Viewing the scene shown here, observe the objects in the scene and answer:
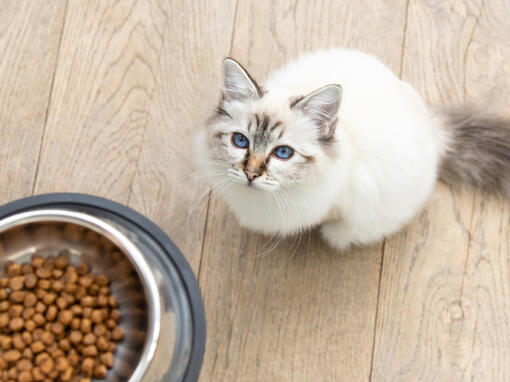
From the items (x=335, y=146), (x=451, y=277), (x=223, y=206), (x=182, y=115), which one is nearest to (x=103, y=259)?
(x=223, y=206)

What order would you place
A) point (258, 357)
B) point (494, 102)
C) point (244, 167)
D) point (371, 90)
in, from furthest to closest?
point (494, 102) < point (258, 357) < point (371, 90) < point (244, 167)

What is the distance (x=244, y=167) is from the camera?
102 cm

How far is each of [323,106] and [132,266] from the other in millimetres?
513

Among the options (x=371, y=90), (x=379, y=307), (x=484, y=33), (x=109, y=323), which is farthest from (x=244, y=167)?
(x=484, y=33)

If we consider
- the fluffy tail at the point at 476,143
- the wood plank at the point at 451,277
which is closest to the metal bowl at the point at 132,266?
the wood plank at the point at 451,277

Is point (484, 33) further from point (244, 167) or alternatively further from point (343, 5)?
point (244, 167)

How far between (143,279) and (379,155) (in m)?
0.53

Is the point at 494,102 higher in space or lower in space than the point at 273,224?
higher

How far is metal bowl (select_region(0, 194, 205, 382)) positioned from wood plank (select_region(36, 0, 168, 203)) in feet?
0.93

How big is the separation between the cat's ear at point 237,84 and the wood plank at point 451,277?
63 centimetres

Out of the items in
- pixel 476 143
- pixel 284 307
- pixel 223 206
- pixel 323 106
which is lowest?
pixel 284 307

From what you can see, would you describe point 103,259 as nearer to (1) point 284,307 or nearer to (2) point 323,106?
(1) point 284,307

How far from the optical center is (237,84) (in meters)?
1.03

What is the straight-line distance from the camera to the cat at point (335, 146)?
1009 mm
